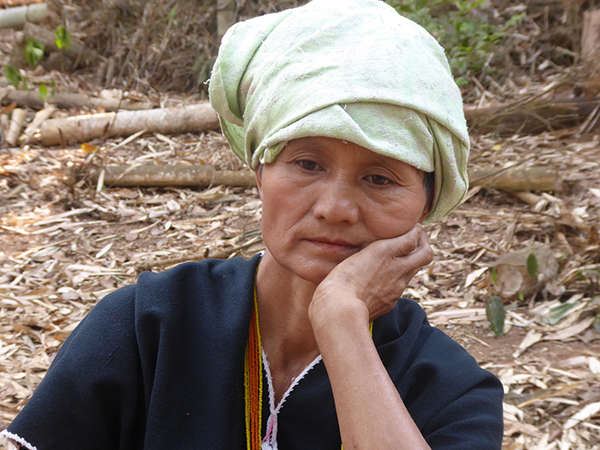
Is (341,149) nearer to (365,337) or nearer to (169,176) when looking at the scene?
(365,337)

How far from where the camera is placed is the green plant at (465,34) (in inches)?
282

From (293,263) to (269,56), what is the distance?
61 cm

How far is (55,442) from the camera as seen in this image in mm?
1698

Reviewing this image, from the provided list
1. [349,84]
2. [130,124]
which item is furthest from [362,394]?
[130,124]

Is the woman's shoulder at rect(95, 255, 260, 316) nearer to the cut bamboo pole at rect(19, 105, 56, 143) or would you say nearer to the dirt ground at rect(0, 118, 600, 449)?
the dirt ground at rect(0, 118, 600, 449)

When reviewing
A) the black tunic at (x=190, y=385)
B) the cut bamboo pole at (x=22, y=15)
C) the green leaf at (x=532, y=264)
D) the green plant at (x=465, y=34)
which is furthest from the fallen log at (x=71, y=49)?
the black tunic at (x=190, y=385)

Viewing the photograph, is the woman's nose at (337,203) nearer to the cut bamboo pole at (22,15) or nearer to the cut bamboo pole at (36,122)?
the cut bamboo pole at (36,122)

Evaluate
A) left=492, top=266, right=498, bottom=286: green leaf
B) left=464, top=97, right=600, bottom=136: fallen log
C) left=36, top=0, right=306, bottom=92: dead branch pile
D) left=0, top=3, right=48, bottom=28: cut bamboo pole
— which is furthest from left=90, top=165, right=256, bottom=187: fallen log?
left=0, top=3, right=48, bottom=28: cut bamboo pole

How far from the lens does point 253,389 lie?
1886 mm

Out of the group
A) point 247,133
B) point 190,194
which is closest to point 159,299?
point 247,133

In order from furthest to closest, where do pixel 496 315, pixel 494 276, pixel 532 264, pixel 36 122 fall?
pixel 36 122
pixel 494 276
pixel 532 264
pixel 496 315

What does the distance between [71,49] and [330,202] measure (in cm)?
900

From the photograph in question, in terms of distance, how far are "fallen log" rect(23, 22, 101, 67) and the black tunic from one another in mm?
8619

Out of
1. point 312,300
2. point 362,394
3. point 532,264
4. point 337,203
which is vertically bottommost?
point 532,264
